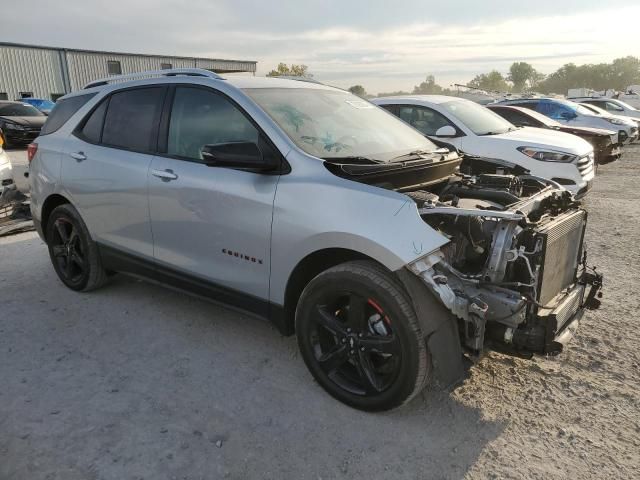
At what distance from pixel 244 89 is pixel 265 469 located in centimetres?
234

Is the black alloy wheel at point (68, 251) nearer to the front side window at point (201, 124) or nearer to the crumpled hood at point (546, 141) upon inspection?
the front side window at point (201, 124)

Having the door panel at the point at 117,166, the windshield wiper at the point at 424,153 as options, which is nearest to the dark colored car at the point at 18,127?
the door panel at the point at 117,166

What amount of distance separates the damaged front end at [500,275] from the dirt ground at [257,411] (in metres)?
Answer: 0.46

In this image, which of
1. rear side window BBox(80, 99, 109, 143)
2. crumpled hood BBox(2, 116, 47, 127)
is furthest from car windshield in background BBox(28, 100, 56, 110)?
rear side window BBox(80, 99, 109, 143)

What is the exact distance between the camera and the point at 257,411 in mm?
2926

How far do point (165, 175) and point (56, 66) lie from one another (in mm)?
38881

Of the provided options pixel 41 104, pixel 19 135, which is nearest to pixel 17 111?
pixel 19 135

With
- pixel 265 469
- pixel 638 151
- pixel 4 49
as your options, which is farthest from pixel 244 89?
pixel 4 49

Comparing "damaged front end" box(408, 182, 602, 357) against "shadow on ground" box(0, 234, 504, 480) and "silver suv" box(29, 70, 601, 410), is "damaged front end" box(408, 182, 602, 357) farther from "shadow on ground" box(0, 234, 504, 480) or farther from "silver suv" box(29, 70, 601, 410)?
"shadow on ground" box(0, 234, 504, 480)

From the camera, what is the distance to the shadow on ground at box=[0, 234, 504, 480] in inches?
98.6

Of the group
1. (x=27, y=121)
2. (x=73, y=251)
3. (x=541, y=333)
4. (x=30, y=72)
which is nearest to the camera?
(x=541, y=333)

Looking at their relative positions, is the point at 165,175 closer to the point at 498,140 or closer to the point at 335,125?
the point at 335,125

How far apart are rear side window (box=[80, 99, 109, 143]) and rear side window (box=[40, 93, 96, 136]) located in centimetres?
21

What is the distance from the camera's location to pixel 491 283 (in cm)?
263
